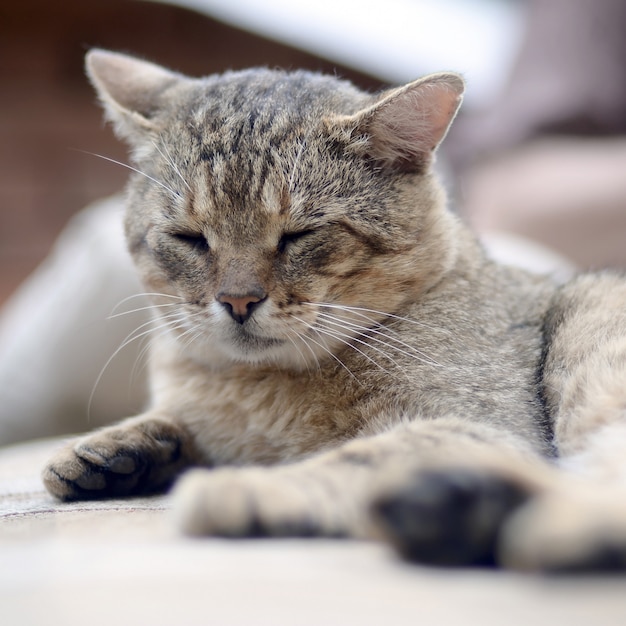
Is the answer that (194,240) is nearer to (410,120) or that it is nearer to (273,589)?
(410,120)

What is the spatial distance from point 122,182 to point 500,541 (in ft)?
12.4

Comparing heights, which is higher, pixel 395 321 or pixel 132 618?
pixel 395 321

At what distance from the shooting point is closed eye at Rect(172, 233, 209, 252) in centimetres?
142

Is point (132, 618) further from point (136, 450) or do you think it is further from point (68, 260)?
point (68, 260)

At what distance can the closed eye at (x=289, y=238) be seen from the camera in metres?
1.36

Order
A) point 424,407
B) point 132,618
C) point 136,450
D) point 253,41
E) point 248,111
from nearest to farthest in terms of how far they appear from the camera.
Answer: point 132,618 → point 424,407 → point 136,450 → point 248,111 → point 253,41

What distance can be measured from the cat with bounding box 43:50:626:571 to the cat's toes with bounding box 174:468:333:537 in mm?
250

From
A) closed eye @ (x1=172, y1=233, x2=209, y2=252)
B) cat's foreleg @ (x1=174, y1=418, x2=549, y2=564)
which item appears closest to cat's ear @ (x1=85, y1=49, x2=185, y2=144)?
closed eye @ (x1=172, y1=233, x2=209, y2=252)

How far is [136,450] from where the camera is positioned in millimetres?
1379

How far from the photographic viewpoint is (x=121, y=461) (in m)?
1.34

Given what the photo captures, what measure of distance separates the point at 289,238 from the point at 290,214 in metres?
0.05

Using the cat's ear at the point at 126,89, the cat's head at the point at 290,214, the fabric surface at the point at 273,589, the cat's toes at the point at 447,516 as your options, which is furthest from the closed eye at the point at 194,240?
the cat's toes at the point at 447,516

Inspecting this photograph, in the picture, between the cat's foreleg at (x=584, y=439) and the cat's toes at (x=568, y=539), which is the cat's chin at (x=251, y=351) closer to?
the cat's foreleg at (x=584, y=439)

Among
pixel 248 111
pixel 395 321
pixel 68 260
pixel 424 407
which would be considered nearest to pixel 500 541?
pixel 424 407
